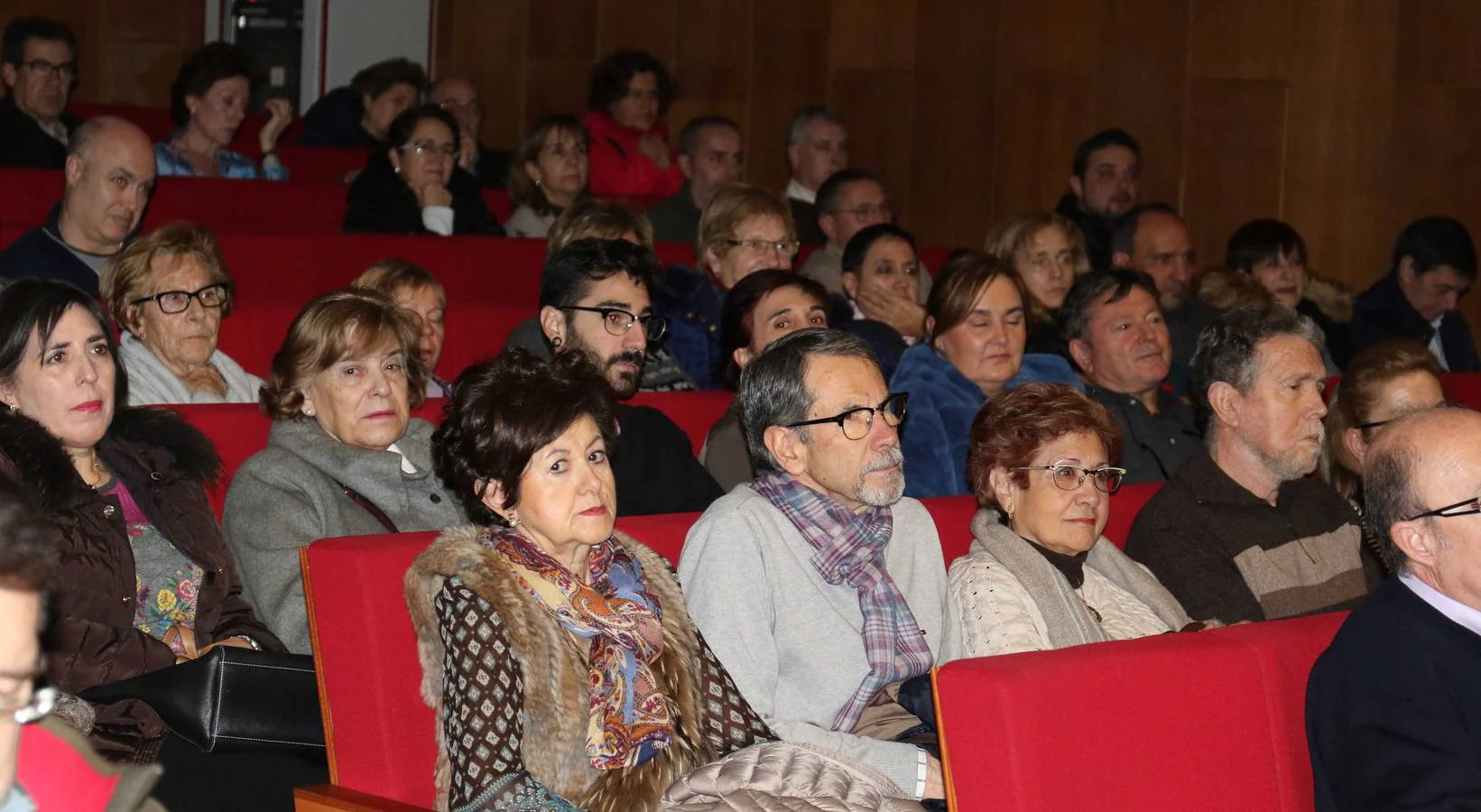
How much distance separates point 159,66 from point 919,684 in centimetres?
919

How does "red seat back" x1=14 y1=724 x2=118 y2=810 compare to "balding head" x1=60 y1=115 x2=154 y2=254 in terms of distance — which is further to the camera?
"balding head" x1=60 y1=115 x2=154 y2=254

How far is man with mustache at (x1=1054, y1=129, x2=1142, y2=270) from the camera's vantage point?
646 centimetres

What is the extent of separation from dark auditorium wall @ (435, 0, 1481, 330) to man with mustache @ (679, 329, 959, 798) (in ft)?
14.9

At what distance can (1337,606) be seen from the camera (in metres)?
3.10

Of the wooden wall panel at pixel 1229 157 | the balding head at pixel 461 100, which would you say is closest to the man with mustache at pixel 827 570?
the wooden wall panel at pixel 1229 157

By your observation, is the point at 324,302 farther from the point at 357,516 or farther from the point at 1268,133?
the point at 1268,133

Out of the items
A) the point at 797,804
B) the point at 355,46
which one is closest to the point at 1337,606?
the point at 797,804

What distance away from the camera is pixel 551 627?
2207 millimetres

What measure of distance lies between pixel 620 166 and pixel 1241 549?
15.1 ft

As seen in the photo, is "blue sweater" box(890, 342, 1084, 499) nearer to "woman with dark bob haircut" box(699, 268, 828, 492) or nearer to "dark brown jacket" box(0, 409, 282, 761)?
"woman with dark bob haircut" box(699, 268, 828, 492)

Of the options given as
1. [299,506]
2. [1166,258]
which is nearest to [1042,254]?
[1166,258]

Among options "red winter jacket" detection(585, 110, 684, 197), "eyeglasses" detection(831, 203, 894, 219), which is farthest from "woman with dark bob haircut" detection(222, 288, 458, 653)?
"red winter jacket" detection(585, 110, 684, 197)

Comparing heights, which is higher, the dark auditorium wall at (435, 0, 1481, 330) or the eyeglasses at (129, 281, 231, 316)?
the dark auditorium wall at (435, 0, 1481, 330)

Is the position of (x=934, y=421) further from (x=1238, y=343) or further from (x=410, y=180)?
(x=410, y=180)
